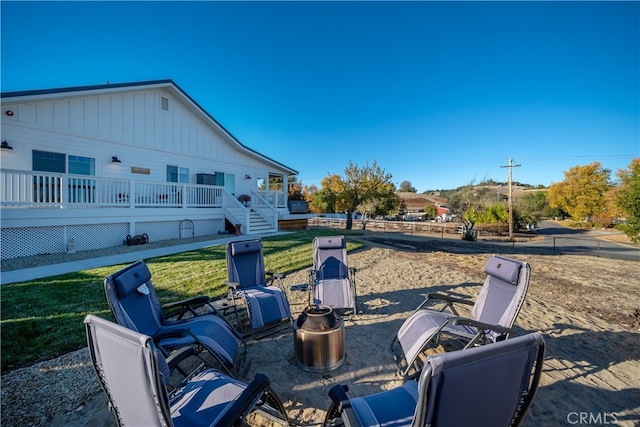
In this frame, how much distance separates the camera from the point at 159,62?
48.9ft

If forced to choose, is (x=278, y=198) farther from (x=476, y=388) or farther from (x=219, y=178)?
(x=476, y=388)

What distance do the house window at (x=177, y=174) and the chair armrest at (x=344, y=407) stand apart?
1442 cm

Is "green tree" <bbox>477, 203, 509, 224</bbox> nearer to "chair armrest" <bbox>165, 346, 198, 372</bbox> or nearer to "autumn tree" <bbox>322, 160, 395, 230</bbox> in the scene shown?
"autumn tree" <bbox>322, 160, 395, 230</bbox>

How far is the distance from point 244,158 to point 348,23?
10.5 metres

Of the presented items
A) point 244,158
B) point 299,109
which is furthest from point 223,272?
point 299,109

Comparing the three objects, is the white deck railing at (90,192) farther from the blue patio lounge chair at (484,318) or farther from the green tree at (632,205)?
the green tree at (632,205)

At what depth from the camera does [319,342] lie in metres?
3.02

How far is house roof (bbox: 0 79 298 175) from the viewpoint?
8602 mm

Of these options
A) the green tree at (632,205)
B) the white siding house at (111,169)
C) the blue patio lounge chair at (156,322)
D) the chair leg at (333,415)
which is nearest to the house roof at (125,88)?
the white siding house at (111,169)

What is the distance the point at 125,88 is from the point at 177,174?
431 centimetres

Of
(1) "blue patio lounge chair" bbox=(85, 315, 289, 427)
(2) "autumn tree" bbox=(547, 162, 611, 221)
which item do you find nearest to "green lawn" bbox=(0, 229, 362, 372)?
(1) "blue patio lounge chair" bbox=(85, 315, 289, 427)

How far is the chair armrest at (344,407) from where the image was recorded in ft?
5.38

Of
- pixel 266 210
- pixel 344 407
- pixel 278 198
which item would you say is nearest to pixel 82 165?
pixel 266 210

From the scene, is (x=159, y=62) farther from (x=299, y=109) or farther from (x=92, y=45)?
(x=299, y=109)
